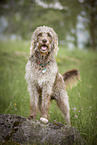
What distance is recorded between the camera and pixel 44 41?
259 centimetres

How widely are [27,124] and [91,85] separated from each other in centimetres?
353

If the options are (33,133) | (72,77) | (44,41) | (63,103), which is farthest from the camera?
(72,77)

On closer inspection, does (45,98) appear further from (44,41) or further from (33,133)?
(44,41)

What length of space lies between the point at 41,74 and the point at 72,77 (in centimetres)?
101

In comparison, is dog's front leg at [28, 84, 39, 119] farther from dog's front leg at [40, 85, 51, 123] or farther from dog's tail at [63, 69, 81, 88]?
dog's tail at [63, 69, 81, 88]

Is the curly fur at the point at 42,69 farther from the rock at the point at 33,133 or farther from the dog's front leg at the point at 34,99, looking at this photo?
the rock at the point at 33,133

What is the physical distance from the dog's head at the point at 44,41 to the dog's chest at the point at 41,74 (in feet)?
0.98

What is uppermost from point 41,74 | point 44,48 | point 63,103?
point 44,48

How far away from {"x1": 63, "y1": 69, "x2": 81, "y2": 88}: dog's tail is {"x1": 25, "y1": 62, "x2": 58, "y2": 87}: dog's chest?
73cm

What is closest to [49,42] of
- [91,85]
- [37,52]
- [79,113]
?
[37,52]

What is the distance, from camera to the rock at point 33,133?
222 cm

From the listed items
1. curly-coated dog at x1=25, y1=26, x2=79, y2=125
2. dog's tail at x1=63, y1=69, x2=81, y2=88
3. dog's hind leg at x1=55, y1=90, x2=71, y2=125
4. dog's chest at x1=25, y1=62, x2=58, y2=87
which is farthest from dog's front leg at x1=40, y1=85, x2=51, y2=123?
dog's tail at x1=63, y1=69, x2=81, y2=88

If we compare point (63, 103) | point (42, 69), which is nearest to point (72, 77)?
point (63, 103)

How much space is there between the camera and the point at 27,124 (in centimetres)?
237
